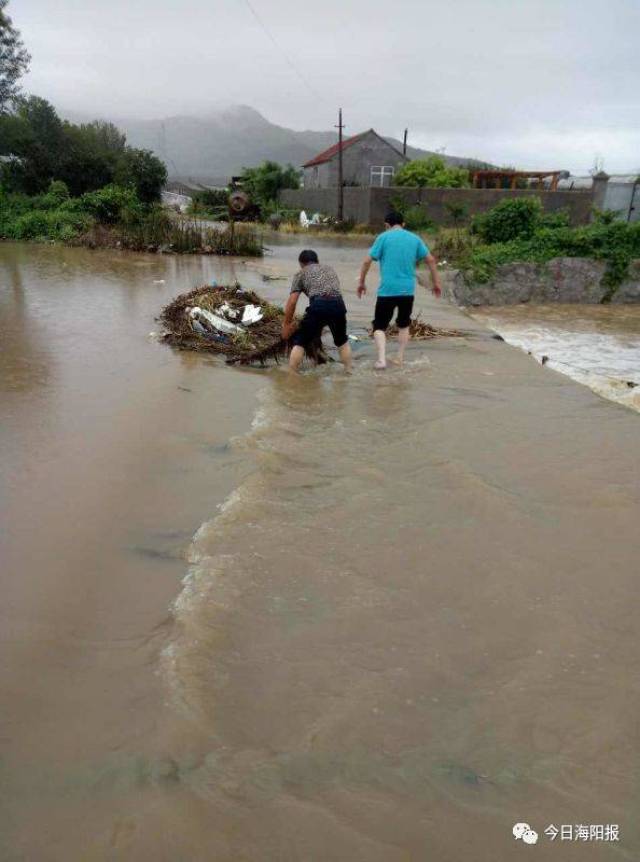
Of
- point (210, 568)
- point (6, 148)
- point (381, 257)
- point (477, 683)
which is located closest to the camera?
point (477, 683)

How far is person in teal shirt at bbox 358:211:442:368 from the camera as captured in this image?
670 centimetres

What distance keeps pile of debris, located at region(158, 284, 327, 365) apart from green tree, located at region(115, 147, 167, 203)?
21.0m

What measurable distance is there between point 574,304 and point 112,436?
12534 mm

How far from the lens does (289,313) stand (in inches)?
254

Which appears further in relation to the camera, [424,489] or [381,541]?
[424,489]

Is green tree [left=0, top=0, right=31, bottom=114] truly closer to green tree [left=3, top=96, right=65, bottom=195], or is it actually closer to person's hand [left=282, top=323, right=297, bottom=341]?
green tree [left=3, top=96, right=65, bottom=195]

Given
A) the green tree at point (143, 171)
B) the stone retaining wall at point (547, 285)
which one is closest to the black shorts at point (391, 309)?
the stone retaining wall at point (547, 285)

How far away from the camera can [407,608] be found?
274 cm

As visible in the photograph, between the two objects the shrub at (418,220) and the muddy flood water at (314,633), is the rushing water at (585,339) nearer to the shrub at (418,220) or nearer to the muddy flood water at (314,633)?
the muddy flood water at (314,633)

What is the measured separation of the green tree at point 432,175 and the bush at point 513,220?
16509 millimetres

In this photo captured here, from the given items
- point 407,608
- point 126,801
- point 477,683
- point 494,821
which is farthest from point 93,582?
point 494,821

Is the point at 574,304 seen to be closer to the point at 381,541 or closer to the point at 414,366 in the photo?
the point at 414,366

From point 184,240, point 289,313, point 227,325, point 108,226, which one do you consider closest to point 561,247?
point 227,325

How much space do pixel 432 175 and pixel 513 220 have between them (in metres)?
18.4
